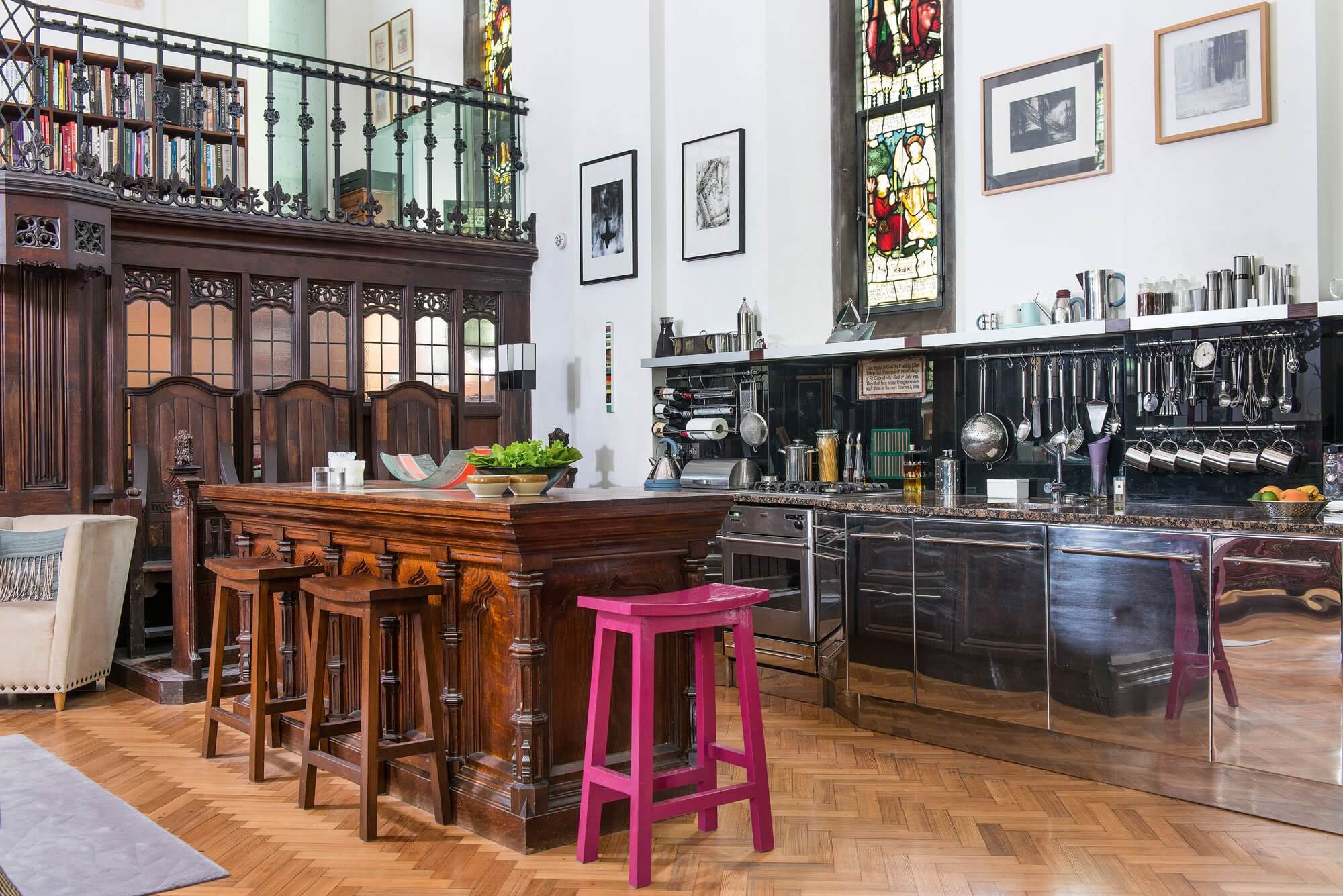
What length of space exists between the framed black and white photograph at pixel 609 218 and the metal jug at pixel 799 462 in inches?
74.1

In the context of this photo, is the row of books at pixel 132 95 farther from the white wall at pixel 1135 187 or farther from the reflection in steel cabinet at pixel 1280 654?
the reflection in steel cabinet at pixel 1280 654

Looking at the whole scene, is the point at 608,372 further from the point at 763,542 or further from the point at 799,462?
the point at 763,542

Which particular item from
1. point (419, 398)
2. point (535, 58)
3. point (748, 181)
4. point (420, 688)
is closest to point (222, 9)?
point (535, 58)

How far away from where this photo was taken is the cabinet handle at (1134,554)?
4.05m

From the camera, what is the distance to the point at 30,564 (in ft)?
19.1

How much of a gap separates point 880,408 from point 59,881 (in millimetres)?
4353

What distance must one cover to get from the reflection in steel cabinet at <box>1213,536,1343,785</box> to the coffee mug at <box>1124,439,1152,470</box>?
0.94 metres

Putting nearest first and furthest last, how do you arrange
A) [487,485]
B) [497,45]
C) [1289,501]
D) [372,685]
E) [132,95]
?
1. [372,685]
2. [487,485]
3. [1289,501]
4. [132,95]
5. [497,45]

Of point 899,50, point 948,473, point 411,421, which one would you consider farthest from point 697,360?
point 411,421

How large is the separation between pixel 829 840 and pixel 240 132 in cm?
886

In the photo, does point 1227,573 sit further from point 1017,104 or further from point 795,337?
point 795,337

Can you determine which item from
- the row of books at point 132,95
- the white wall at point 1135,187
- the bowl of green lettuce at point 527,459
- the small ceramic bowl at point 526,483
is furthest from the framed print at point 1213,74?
the row of books at point 132,95

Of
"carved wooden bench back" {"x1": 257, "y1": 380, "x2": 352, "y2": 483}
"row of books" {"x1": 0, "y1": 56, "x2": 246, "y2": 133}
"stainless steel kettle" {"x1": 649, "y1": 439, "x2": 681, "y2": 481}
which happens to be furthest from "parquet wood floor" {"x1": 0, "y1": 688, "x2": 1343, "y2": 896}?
"row of books" {"x1": 0, "y1": 56, "x2": 246, "y2": 133}

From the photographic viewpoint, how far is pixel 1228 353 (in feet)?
15.2
